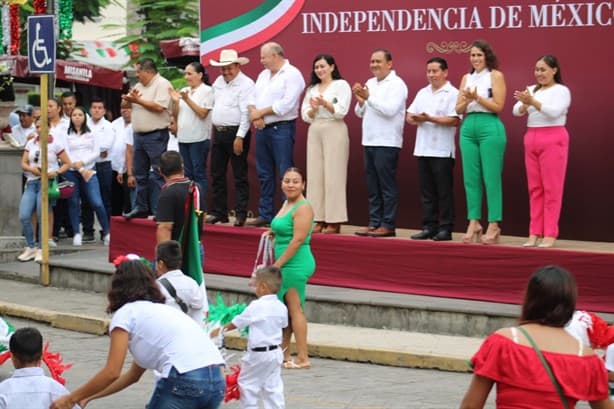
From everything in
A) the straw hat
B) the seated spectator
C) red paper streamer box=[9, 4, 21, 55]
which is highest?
red paper streamer box=[9, 4, 21, 55]

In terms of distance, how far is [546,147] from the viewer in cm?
1393

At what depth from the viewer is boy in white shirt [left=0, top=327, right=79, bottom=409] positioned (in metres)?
6.92

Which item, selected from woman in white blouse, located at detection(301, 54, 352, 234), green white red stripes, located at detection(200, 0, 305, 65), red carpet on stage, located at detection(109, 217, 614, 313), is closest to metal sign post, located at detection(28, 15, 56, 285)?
red carpet on stage, located at detection(109, 217, 614, 313)

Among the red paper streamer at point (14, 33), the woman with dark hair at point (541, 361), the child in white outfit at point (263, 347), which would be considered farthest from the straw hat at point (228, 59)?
the red paper streamer at point (14, 33)

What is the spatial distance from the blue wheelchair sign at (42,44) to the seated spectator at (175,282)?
694 cm

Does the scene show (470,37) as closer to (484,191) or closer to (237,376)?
(484,191)

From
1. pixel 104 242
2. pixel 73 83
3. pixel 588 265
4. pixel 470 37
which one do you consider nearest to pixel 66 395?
pixel 588 265

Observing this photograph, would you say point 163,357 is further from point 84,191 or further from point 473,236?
point 84,191

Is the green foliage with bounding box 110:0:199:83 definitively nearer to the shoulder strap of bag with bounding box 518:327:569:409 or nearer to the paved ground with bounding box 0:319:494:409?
the paved ground with bounding box 0:319:494:409

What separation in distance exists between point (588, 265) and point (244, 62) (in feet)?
17.1

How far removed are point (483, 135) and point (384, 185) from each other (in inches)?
52.8

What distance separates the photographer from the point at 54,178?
17.5 metres

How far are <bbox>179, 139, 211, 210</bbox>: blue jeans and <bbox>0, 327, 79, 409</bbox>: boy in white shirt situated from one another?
9164 mm

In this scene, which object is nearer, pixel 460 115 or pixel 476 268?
pixel 476 268
